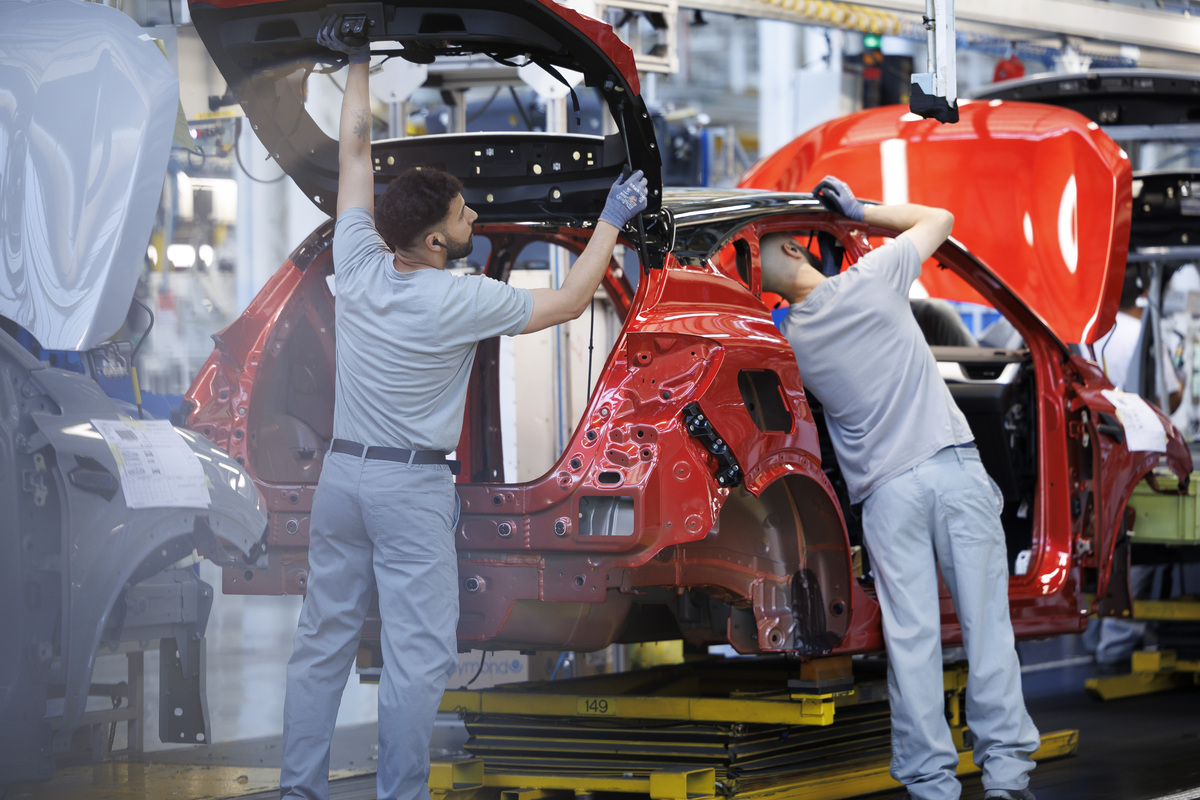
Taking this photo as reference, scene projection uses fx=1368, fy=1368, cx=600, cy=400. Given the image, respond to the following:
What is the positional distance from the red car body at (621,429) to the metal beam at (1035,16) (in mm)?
2959

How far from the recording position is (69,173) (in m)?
3.73

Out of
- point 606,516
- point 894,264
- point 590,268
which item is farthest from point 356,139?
point 894,264

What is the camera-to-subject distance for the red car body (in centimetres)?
383

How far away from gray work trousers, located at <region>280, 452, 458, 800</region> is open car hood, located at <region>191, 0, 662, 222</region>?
40.7 inches

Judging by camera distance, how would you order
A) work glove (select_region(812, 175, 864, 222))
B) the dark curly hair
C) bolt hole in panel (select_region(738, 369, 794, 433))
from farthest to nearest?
work glove (select_region(812, 175, 864, 222)) < bolt hole in panel (select_region(738, 369, 794, 433)) < the dark curly hair

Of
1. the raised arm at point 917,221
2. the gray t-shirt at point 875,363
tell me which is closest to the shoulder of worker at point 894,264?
the gray t-shirt at point 875,363

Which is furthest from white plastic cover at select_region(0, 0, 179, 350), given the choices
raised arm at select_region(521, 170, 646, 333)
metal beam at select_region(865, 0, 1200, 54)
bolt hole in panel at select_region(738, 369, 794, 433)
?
metal beam at select_region(865, 0, 1200, 54)

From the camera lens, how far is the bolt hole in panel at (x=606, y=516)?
3.80m

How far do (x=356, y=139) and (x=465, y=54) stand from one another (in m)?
0.44

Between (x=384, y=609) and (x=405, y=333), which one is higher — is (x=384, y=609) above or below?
below

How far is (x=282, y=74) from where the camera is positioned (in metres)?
4.06

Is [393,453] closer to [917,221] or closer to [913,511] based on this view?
[913,511]

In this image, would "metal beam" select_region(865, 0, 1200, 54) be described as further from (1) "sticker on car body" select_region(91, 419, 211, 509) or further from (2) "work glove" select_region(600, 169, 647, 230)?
(1) "sticker on car body" select_region(91, 419, 211, 509)

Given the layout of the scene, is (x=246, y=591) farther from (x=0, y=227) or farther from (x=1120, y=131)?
(x=1120, y=131)
